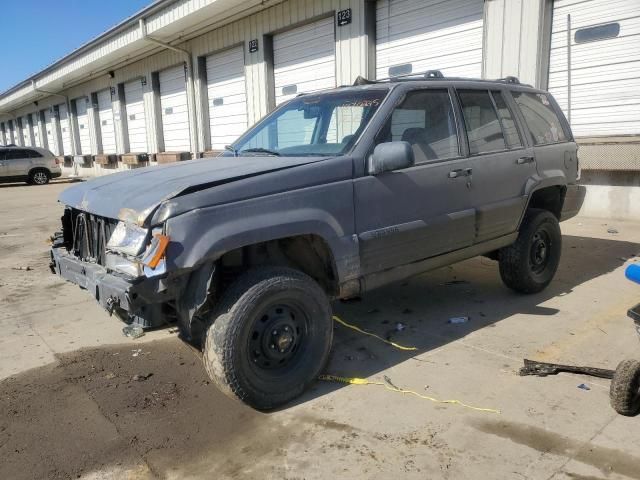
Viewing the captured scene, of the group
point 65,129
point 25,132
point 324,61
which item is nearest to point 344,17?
point 324,61

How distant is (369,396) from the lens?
128 inches

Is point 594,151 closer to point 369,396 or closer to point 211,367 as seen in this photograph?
point 369,396

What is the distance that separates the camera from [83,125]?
27234 mm

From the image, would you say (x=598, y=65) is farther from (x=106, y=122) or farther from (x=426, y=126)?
(x=106, y=122)

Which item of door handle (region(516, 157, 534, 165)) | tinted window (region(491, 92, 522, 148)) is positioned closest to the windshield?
tinted window (region(491, 92, 522, 148))

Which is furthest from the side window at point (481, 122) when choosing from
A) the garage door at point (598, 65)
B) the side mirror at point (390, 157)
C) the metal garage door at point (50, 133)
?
the metal garage door at point (50, 133)

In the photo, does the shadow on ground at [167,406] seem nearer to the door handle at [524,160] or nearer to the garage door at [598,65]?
the door handle at [524,160]

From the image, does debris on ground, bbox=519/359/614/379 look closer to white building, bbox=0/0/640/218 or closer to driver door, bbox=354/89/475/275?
driver door, bbox=354/89/475/275

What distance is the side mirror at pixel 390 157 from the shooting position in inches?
133

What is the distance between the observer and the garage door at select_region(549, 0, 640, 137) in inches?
309

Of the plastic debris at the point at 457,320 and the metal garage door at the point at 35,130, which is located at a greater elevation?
the metal garage door at the point at 35,130

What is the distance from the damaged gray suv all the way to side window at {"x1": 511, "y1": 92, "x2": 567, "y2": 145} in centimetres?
6

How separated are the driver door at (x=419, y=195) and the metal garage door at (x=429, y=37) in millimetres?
6243

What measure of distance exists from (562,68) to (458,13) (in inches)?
88.9
